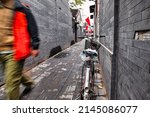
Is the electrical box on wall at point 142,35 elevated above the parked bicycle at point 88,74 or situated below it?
above

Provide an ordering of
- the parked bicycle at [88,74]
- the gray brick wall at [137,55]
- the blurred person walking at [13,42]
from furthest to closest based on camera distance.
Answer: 1. the parked bicycle at [88,74]
2. the blurred person walking at [13,42]
3. the gray brick wall at [137,55]

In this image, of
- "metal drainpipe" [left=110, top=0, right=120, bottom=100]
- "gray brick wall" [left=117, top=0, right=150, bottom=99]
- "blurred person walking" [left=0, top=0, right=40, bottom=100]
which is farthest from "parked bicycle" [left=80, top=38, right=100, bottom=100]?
"blurred person walking" [left=0, top=0, right=40, bottom=100]

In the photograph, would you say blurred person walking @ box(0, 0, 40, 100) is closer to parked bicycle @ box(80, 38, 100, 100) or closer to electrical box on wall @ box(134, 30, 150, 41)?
parked bicycle @ box(80, 38, 100, 100)

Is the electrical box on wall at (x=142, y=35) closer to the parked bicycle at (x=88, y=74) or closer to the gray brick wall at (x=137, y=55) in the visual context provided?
the gray brick wall at (x=137, y=55)

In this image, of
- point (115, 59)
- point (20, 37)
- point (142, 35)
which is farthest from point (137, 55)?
point (115, 59)

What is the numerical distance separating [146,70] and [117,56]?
5.81 feet

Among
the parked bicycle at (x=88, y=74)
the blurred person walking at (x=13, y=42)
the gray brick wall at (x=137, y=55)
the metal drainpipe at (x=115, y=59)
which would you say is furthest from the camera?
the metal drainpipe at (x=115, y=59)

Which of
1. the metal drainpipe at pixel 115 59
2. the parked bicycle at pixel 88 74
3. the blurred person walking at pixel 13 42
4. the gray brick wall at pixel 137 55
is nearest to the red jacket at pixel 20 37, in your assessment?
the blurred person walking at pixel 13 42

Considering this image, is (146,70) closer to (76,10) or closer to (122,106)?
(122,106)

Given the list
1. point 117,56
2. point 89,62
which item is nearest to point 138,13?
point 117,56

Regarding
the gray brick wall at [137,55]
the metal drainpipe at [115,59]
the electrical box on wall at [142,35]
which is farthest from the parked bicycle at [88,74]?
the electrical box on wall at [142,35]

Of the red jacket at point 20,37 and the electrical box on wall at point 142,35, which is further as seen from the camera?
the red jacket at point 20,37

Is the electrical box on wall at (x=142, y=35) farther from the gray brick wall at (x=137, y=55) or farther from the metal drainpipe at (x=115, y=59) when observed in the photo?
the metal drainpipe at (x=115, y=59)

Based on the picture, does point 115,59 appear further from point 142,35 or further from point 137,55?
point 142,35
